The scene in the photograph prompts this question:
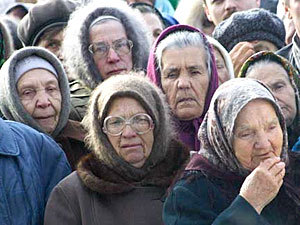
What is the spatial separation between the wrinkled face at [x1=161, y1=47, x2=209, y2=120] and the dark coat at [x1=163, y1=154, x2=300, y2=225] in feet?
3.01

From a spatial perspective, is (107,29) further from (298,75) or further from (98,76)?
(298,75)

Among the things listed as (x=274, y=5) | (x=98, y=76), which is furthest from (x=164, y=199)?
(x=274, y=5)

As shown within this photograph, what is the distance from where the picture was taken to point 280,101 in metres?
4.77

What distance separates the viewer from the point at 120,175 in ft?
14.2

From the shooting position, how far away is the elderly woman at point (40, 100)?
4930 millimetres

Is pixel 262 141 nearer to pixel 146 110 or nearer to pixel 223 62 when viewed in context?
pixel 146 110

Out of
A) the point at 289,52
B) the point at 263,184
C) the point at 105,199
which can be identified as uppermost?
the point at 289,52

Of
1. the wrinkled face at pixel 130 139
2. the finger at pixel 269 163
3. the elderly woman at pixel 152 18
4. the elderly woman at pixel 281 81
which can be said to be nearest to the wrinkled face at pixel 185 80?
the elderly woman at pixel 281 81

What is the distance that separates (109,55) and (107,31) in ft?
0.49

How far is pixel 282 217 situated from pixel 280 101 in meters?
1.03

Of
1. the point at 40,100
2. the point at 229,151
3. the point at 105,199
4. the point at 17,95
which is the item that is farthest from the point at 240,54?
the point at 229,151

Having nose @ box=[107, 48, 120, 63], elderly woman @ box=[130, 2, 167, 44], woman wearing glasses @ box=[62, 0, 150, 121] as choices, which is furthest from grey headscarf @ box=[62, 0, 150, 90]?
elderly woman @ box=[130, 2, 167, 44]

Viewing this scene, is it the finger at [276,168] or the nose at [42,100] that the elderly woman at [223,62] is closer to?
the nose at [42,100]

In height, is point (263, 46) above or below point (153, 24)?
below
